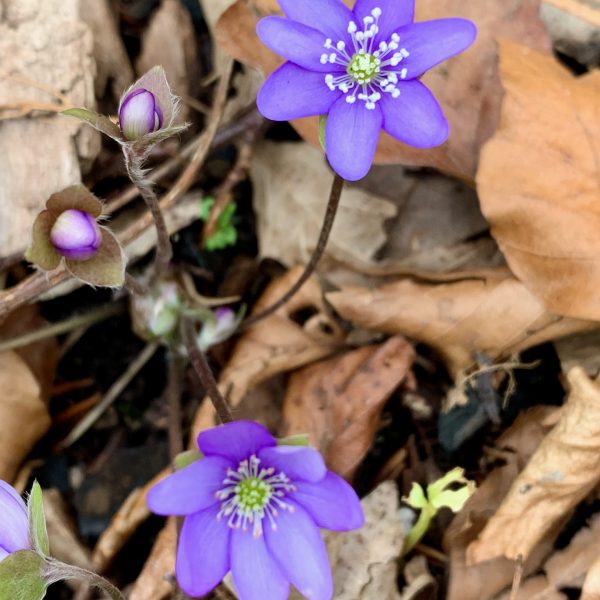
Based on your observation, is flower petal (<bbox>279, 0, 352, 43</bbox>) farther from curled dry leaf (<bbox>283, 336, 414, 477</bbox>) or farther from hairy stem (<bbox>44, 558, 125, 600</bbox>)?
hairy stem (<bbox>44, 558, 125, 600</bbox>)

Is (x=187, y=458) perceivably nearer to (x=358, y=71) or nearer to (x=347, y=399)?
(x=347, y=399)

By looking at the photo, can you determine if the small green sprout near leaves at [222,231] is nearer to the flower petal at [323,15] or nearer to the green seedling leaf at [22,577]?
the flower petal at [323,15]

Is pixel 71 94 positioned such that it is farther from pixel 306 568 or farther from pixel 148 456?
pixel 306 568

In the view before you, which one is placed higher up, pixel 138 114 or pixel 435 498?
pixel 138 114

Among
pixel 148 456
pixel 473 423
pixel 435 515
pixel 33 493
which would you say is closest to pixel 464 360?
pixel 473 423

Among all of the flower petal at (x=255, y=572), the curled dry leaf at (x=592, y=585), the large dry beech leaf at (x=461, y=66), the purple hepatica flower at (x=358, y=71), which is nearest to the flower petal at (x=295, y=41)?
the purple hepatica flower at (x=358, y=71)

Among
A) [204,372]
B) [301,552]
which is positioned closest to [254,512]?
[301,552]
